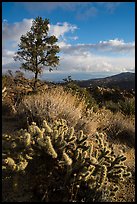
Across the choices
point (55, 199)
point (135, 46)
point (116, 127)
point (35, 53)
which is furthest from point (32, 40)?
point (55, 199)

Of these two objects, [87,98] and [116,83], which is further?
[116,83]

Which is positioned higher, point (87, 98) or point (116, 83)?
point (116, 83)

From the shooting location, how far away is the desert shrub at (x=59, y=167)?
13.9ft

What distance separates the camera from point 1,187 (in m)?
4.25

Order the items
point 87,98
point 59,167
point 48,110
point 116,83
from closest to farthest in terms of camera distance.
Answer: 1. point 59,167
2. point 48,110
3. point 87,98
4. point 116,83

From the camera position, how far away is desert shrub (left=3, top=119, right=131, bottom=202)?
423cm

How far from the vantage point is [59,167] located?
4434 millimetres

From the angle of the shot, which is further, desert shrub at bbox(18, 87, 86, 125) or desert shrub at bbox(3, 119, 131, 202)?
desert shrub at bbox(18, 87, 86, 125)

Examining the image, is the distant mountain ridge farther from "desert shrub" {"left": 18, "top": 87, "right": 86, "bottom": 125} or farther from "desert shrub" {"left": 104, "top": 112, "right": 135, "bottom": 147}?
"desert shrub" {"left": 18, "top": 87, "right": 86, "bottom": 125}

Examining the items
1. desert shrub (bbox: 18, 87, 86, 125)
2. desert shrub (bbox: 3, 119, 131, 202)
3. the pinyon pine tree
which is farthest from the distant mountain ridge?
desert shrub (bbox: 3, 119, 131, 202)

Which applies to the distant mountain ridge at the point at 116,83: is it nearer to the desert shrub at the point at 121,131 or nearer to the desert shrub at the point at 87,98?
the desert shrub at the point at 87,98

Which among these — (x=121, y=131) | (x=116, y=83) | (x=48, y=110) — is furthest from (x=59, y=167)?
(x=116, y=83)

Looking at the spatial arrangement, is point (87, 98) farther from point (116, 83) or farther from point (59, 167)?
point (116, 83)

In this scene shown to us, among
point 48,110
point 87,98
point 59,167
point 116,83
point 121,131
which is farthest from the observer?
point 116,83
